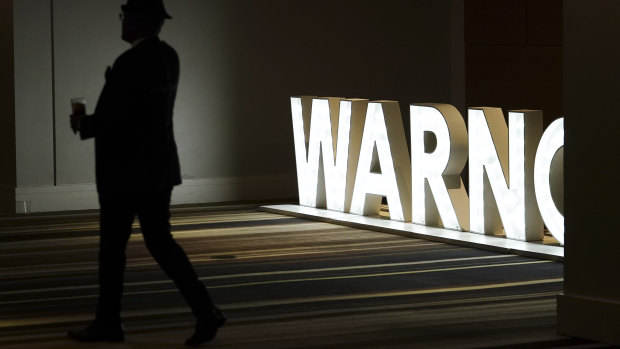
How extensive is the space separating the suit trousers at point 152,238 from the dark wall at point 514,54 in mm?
7504

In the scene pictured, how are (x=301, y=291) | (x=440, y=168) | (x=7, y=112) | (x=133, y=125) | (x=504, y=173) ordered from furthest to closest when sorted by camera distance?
(x=7, y=112) → (x=440, y=168) → (x=504, y=173) → (x=301, y=291) → (x=133, y=125)

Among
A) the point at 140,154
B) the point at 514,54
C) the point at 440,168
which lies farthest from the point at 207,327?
the point at 514,54

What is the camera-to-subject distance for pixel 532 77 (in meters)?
11.8

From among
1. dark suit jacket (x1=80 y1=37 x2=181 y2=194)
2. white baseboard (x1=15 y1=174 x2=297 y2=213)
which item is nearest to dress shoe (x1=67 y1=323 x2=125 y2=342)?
dark suit jacket (x1=80 y1=37 x2=181 y2=194)

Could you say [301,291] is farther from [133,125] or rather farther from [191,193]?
[191,193]

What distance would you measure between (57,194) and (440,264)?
4.22 metres

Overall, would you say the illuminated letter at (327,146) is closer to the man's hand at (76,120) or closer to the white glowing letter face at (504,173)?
the white glowing letter face at (504,173)

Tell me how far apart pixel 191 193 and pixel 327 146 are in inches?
73.0

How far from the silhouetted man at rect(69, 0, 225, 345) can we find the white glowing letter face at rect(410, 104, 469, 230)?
3.49 meters

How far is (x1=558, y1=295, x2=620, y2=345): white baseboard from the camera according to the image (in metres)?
4.38

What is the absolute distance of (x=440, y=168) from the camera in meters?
7.61

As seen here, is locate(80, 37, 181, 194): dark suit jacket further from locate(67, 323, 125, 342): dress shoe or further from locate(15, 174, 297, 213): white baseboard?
locate(15, 174, 297, 213): white baseboard

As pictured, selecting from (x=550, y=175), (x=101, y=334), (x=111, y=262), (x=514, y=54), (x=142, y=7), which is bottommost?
(x=101, y=334)

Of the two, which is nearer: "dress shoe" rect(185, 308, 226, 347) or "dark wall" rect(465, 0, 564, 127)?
"dress shoe" rect(185, 308, 226, 347)
